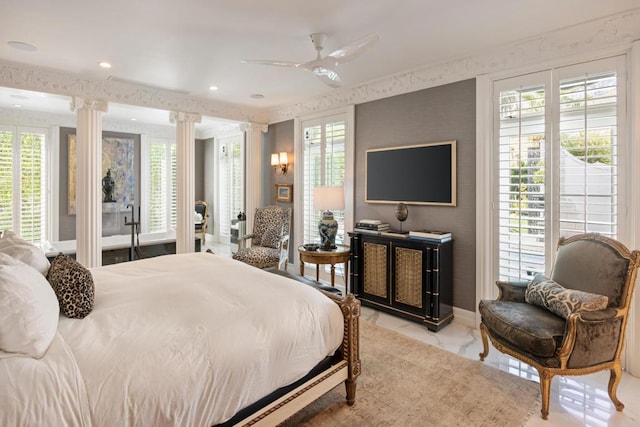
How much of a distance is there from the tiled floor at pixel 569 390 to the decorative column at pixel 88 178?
3.88 m

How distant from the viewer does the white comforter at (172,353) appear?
119cm

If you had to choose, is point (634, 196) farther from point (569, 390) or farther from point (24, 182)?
point (24, 182)

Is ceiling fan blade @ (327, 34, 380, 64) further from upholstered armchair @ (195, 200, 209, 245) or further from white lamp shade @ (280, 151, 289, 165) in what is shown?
upholstered armchair @ (195, 200, 209, 245)

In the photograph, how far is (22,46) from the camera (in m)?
3.21

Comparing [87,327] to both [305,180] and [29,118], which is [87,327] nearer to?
[305,180]

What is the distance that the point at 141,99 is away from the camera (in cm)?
452

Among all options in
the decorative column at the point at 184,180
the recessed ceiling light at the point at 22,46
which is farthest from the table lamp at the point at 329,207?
the recessed ceiling light at the point at 22,46

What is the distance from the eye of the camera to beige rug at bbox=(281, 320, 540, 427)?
2088mm

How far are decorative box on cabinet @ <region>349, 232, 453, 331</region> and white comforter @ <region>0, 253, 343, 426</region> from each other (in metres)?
1.63

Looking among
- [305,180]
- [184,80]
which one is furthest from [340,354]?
[184,80]

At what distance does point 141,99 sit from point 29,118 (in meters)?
2.87

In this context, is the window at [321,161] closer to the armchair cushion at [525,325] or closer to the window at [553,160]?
the window at [553,160]

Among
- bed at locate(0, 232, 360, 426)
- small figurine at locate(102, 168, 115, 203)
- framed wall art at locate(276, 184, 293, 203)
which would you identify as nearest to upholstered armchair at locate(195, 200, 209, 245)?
small figurine at locate(102, 168, 115, 203)

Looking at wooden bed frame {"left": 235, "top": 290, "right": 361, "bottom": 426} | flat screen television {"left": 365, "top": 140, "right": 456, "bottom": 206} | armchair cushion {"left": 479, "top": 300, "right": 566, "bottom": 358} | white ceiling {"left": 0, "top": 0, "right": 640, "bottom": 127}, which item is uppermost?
white ceiling {"left": 0, "top": 0, "right": 640, "bottom": 127}
